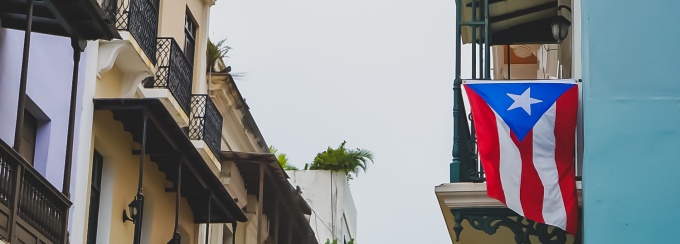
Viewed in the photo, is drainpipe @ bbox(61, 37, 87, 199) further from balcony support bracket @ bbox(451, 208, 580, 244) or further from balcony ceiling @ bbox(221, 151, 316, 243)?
balcony ceiling @ bbox(221, 151, 316, 243)

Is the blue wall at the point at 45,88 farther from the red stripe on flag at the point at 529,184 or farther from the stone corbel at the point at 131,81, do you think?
the red stripe on flag at the point at 529,184

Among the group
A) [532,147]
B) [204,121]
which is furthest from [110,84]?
[532,147]

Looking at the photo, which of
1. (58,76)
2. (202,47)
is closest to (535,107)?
(58,76)

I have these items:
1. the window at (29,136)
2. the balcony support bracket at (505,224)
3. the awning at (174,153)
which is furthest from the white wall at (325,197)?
the balcony support bracket at (505,224)

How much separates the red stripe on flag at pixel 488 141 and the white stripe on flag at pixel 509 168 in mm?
34

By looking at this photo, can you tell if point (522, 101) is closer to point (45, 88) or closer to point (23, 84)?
point (23, 84)

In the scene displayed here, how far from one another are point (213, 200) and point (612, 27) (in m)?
13.0

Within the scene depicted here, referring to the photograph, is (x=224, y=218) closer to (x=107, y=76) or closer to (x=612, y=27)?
(x=107, y=76)

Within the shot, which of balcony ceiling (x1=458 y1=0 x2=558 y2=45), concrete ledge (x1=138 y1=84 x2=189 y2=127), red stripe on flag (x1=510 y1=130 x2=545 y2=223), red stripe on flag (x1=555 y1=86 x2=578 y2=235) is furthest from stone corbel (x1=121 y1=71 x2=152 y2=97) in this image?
red stripe on flag (x1=555 y1=86 x2=578 y2=235)

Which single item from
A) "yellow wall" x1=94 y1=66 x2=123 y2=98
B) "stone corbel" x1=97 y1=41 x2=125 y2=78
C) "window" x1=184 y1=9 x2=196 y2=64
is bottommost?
"yellow wall" x1=94 y1=66 x2=123 y2=98

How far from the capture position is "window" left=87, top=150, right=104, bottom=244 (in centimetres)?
2005

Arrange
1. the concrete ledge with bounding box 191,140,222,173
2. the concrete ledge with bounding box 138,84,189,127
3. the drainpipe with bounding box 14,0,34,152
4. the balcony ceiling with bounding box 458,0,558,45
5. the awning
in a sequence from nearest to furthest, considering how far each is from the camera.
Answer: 1. the drainpipe with bounding box 14,0,34,152
2. the balcony ceiling with bounding box 458,0,558,45
3. the awning
4. the concrete ledge with bounding box 138,84,189,127
5. the concrete ledge with bounding box 191,140,222,173

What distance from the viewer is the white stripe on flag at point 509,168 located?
12617mm

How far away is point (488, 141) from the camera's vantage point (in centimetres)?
1284
